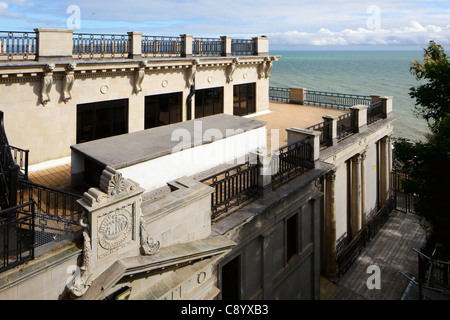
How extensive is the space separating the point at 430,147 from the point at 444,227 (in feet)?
10.2

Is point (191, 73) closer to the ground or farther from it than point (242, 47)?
closer to the ground

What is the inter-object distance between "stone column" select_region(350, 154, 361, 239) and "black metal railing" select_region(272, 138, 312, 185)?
627 cm

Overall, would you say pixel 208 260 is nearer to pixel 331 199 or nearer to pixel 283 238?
pixel 283 238

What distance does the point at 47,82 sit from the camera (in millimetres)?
14172

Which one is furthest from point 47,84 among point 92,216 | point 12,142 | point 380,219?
point 380,219

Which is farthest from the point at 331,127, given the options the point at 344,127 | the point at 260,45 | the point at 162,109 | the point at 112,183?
the point at 112,183

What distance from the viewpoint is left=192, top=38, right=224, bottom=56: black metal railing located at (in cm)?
2216

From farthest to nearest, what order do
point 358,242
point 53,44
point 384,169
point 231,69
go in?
point 384,169, point 231,69, point 358,242, point 53,44

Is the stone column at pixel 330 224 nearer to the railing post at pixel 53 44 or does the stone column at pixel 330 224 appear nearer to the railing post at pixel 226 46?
the railing post at pixel 226 46

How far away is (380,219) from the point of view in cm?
2377

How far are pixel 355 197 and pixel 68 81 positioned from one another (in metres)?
16.4

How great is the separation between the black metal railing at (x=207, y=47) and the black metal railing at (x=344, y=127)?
911 centimetres

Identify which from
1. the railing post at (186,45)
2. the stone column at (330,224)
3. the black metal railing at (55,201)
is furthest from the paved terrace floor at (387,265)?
the railing post at (186,45)

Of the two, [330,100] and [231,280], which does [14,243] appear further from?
[330,100]
